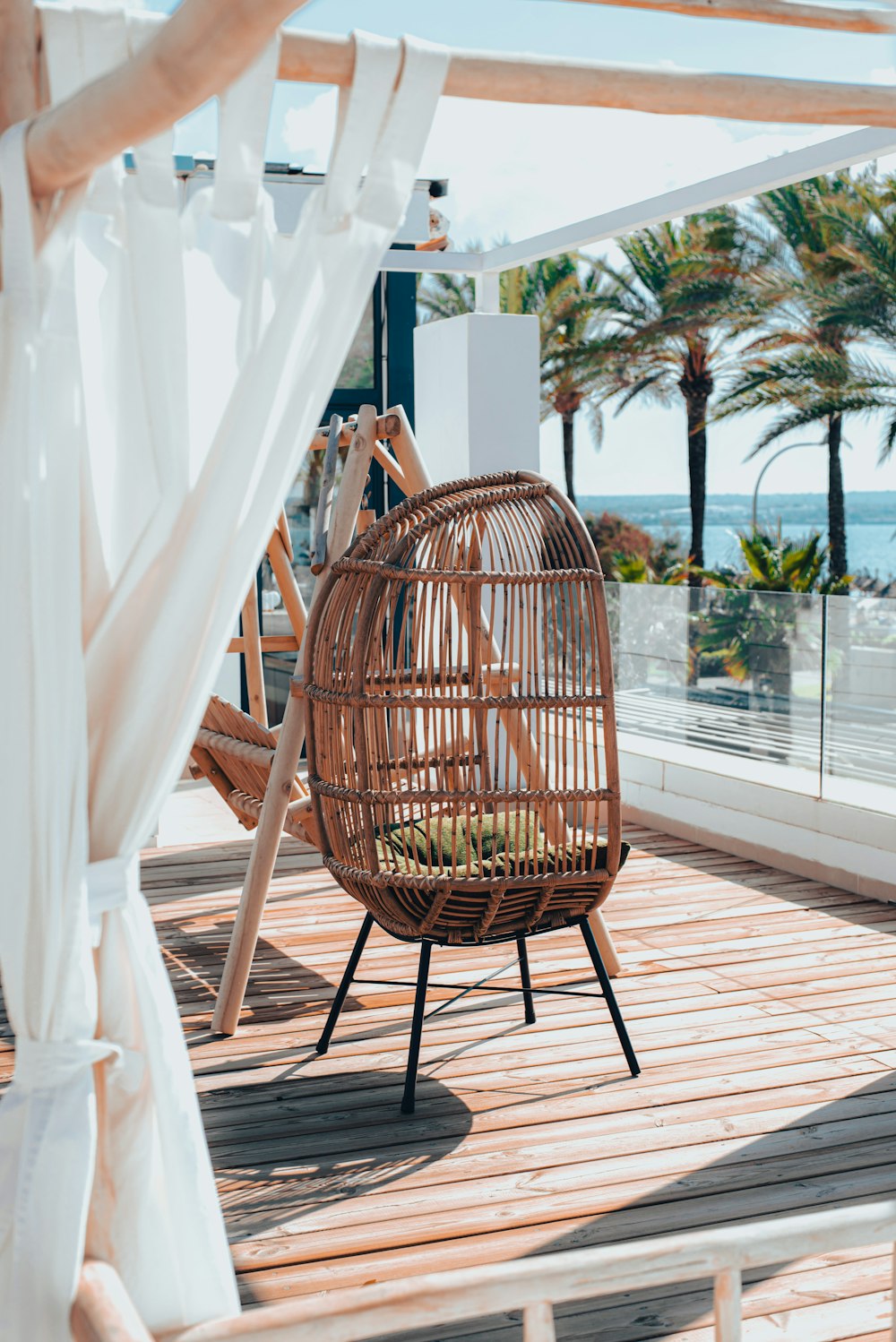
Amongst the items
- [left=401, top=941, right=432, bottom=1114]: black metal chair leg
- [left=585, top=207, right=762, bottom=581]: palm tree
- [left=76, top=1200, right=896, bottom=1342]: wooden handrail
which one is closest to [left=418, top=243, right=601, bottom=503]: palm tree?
[left=585, top=207, right=762, bottom=581]: palm tree

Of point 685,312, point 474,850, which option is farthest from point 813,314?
point 474,850

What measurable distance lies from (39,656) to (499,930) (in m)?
1.80

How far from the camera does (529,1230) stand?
94.9 inches

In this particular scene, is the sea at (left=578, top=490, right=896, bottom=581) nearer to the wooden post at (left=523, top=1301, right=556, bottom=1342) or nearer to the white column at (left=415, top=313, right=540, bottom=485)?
the white column at (left=415, top=313, right=540, bottom=485)

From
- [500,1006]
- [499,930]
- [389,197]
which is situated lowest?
[500,1006]

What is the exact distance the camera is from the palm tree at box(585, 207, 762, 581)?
683 inches

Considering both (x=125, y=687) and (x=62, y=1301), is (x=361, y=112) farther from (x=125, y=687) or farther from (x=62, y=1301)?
(x=62, y=1301)

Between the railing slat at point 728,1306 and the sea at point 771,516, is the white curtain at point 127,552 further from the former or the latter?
the sea at point 771,516

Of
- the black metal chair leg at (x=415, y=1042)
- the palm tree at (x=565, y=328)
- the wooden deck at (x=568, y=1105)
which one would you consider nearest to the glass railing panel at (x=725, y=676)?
the wooden deck at (x=568, y=1105)

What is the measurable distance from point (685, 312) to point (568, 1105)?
1595 cm

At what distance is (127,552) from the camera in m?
1.49

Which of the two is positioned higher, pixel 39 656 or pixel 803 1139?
pixel 39 656

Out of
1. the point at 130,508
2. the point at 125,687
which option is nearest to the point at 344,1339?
the point at 125,687

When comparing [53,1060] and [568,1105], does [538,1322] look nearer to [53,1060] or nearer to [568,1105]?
[53,1060]
